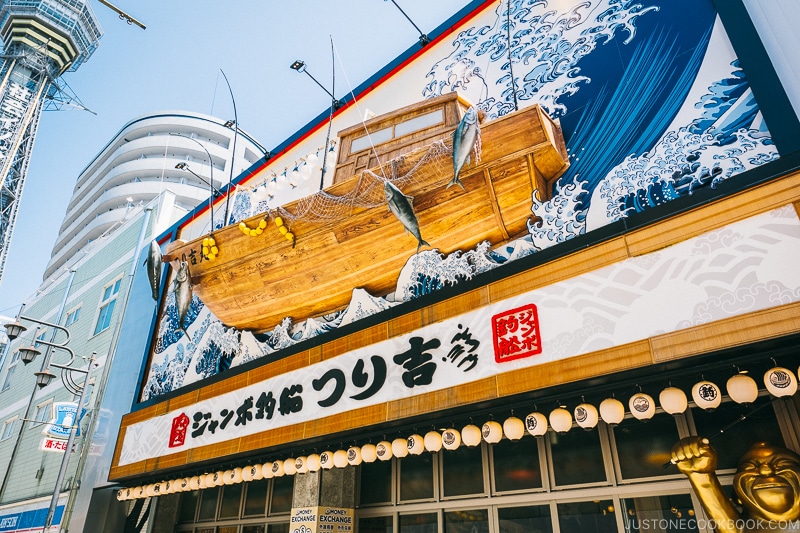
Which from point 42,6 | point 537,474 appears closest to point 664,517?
point 537,474

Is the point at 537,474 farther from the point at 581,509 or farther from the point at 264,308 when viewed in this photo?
the point at 264,308

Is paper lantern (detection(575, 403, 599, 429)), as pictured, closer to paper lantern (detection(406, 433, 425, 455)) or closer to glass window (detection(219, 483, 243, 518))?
paper lantern (detection(406, 433, 425, 455))

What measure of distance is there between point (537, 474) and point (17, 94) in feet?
168

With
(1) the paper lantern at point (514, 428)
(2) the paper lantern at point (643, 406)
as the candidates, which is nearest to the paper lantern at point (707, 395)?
(2) the paper lantern at point (643, 406)

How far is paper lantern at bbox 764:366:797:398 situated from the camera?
10.9 ft

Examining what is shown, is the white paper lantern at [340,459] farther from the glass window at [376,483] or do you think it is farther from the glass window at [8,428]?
the glass window at [8,428]

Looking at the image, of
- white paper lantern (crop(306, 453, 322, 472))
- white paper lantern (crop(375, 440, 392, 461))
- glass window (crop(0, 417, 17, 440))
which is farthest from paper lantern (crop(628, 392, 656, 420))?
glass window (crop(0, 417, 17, 440))

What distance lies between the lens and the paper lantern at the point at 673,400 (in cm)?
377

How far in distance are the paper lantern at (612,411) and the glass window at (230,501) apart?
712cm

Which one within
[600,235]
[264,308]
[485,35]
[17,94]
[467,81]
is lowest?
[600,235]

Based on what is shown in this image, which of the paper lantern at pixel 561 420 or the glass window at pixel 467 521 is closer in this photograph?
the paper lantern at pixel 561 420

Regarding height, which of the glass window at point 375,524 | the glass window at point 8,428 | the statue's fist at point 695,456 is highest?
the glass window at point 8,428

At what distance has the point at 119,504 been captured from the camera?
10.0 m

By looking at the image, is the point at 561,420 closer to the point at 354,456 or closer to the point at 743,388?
the point at 743,388
